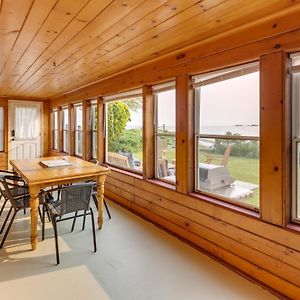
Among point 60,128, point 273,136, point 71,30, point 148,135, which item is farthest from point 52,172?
point 60,128

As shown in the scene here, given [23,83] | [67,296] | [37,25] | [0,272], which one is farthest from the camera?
[23,83]

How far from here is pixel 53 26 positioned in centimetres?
218

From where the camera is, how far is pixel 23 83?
5125mm

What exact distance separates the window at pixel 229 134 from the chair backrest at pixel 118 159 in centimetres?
181

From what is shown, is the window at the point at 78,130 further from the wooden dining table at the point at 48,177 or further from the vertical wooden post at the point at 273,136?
the vertical wooden post at the point at 273,136

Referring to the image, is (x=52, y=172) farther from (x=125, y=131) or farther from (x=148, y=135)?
(x=125, y=131)

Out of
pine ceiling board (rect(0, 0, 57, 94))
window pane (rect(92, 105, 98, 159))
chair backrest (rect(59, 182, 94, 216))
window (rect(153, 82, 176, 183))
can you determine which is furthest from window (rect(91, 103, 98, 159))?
chair backrest (rect(59, 182, 94, 216))

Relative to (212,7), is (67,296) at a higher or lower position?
lower

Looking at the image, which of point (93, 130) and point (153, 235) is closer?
point (153, 235)

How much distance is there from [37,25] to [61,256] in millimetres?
2074

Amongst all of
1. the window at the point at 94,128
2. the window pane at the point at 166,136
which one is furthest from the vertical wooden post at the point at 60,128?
the window pane at the point at 166,136

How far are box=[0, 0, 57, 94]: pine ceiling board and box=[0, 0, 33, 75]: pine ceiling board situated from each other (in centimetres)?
4

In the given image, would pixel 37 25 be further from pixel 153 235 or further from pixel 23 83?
pixel 23 83

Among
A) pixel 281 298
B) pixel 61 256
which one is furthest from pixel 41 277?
pixel 281 298
